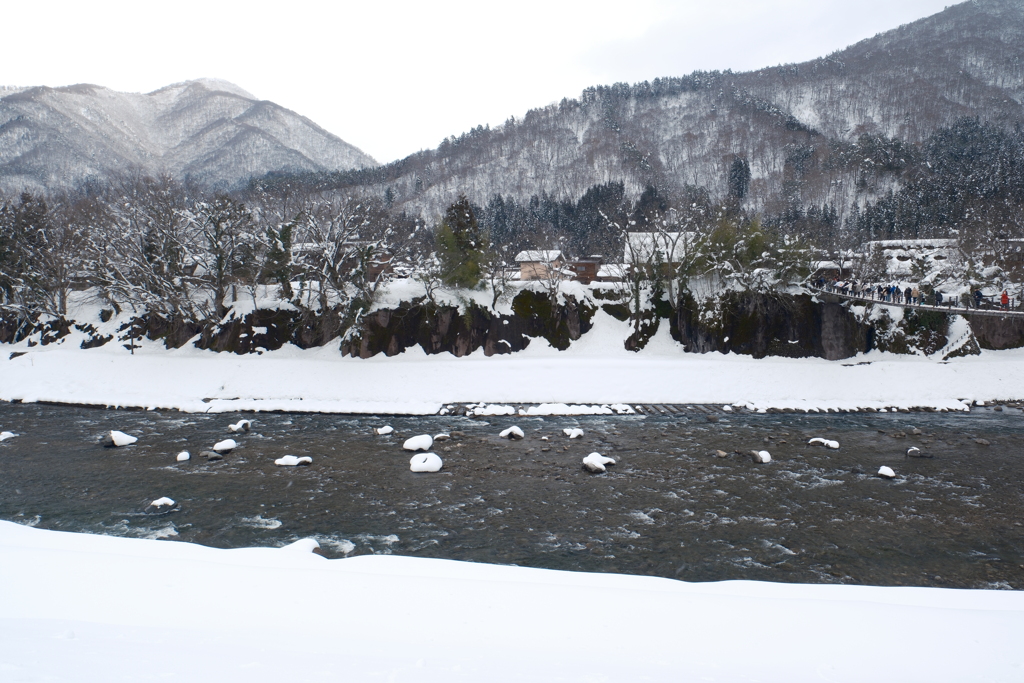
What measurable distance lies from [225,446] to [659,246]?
2739 cm

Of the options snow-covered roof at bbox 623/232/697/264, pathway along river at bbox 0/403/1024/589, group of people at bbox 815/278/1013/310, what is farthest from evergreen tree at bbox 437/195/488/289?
group of people at bbox 815/278/1013/310

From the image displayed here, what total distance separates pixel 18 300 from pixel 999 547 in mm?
46574

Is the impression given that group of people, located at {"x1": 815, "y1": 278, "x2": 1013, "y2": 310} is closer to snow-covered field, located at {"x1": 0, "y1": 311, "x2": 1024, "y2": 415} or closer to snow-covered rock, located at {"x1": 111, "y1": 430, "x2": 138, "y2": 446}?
snow-covered field, located at {"x1": 0, "y1": 311, "x2": 1024, "y2": 415}

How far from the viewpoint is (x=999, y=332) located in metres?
26.1

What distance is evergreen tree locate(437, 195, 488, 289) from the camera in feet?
93.4

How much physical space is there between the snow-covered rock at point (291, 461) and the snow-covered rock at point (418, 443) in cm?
296

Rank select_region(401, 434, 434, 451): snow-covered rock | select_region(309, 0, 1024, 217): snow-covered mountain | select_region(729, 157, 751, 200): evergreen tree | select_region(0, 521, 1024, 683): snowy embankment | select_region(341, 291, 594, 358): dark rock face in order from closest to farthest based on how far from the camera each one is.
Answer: select_region(0, 521, 1024, 683): snowy embankment < select_region(401, 434, 434, 451): snow-covered rock < select_region(341, 291, 594, 358): dark rock face < select_region(729, 157, 751, 200): evergreen tree < select_region(309, 0, 1024, 217): snow-covered mountain

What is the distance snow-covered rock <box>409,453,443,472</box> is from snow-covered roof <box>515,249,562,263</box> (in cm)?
1898

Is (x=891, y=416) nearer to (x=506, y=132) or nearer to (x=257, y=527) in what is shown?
(x=257, y=527)

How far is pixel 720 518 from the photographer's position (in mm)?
10508

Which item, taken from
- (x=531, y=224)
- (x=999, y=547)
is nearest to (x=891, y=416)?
(x=999, y=547)

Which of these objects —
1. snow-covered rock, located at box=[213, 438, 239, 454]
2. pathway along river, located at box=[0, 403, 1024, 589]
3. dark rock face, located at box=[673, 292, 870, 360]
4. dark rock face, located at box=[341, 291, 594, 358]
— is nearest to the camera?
pathway along river, located at box=[0, 403, 1024, 589]

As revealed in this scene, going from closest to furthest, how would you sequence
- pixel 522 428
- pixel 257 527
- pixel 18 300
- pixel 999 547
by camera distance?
pixel 999 547, pixel 257 527, pixel 522 428, pixel 18 300

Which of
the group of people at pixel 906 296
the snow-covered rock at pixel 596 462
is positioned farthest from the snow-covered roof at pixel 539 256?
the snow-covered rock at pixel 596 462
